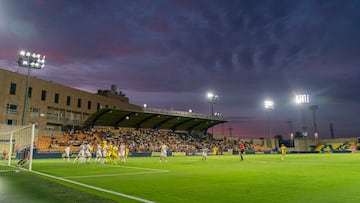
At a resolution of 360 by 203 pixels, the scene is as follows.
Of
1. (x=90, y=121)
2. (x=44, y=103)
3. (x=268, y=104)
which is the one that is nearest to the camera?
(x=44, y=103)

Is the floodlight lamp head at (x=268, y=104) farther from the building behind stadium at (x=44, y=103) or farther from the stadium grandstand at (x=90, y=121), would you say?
the building behind stadium at (x=44, y=103)

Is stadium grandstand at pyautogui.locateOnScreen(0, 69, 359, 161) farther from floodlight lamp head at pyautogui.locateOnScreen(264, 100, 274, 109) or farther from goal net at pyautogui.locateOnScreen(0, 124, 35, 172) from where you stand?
floodlight lamp head at pyautogui.locateOnScreen(264, 100, 274, 109)

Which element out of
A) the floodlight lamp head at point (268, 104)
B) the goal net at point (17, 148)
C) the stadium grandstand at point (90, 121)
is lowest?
the goal net at point (17, 148)

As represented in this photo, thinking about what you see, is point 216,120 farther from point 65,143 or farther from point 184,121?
point 65,143

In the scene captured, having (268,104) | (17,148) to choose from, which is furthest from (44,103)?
(268,104)

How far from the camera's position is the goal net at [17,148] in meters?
18.4

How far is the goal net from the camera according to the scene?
60.3ft

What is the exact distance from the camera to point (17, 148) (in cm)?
2927

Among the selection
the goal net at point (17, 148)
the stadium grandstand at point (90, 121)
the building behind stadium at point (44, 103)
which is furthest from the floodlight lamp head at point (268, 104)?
the goal net at point (17, 148)

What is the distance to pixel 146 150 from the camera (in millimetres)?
58375

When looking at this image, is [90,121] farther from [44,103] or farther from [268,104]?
[268,104]

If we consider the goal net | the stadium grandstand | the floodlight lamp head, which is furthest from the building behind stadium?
the floodlight lamp head

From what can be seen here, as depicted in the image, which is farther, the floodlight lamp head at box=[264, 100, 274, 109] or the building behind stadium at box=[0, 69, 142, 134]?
the floodlight lamp head at box=[264, 100, 274, 109]

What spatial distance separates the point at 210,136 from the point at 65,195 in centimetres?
7759
